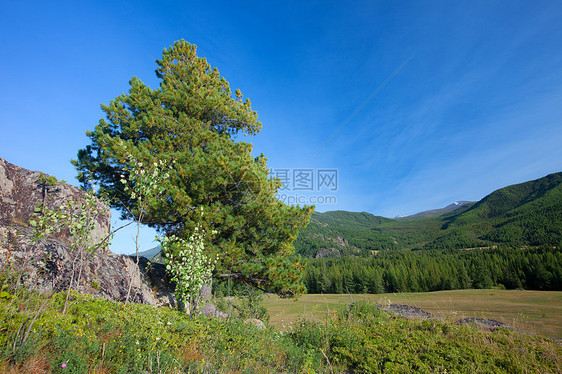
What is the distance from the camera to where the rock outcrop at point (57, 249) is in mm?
6406

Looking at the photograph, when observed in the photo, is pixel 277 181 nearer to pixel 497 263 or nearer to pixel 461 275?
pixel 461 275

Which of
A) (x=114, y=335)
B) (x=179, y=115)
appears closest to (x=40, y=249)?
(x=114, y=335)

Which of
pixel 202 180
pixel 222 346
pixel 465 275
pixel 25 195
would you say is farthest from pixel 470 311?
pixel 465 275

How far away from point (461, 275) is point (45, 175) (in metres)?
78.8

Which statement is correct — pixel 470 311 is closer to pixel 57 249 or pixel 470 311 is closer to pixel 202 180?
pixel 202 180

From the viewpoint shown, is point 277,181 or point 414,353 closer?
point 414,353

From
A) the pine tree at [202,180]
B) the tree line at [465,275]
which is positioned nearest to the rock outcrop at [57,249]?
the pine tree at [202,180]

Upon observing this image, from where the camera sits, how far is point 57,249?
6.78 metres

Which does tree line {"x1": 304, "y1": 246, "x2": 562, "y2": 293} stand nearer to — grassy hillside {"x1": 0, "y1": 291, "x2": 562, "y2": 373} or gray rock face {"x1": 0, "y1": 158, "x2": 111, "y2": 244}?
grassy hillside {"x1": 0, "y1": 291, "x2": 562, "y2": 373}

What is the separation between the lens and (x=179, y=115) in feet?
33.3

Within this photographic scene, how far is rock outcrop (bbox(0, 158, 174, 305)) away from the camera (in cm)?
641

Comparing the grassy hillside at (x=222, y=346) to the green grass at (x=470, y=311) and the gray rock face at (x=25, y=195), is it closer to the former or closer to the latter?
the green grass at (x=470, y=311)

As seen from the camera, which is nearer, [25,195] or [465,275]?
[25,195]

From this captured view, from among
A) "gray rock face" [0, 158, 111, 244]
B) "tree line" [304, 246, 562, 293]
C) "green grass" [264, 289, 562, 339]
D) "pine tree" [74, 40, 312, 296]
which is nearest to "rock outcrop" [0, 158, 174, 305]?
"gray rock face" [0, 158, 111, 244]
